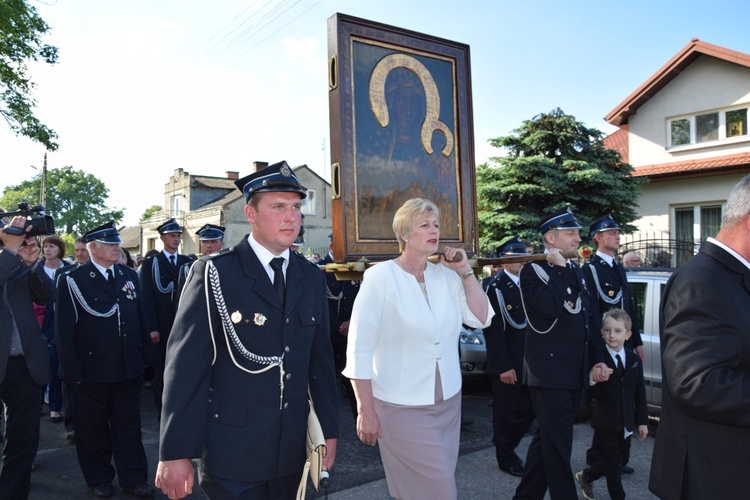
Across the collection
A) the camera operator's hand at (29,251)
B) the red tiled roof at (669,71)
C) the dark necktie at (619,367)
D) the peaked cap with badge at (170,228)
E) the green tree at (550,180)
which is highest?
the red tiled roof at (669,71)

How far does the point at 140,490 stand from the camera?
4.55 m

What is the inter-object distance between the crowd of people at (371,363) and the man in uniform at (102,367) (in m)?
0.02

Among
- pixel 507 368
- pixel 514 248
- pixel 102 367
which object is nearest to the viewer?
pixel 102 367

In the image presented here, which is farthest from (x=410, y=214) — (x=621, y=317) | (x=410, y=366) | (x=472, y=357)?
(x=472, y=357)

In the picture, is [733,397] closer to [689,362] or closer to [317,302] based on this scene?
[689,362]

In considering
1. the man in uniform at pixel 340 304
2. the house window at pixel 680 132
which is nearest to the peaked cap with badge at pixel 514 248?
the man in uniform at pixel 340 304

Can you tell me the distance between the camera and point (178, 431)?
2.24 m

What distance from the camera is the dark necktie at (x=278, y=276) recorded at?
2.61 meters

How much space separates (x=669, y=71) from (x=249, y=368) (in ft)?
63.5

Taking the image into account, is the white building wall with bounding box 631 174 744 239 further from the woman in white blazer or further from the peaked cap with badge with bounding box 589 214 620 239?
the woman in white blazer

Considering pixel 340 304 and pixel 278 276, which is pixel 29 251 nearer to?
pixel 278 276

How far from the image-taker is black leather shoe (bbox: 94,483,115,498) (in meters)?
4.54

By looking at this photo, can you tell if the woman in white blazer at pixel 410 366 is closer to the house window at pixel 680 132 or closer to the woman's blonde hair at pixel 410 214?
the woman's blonde hair at pixel 410 214

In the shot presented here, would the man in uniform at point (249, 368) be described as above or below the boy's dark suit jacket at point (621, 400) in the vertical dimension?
above
